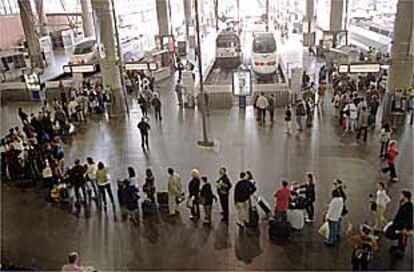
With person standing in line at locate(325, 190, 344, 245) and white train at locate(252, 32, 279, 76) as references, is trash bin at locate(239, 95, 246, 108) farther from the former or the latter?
person standing in line at locate(325, 190, 344, 245)

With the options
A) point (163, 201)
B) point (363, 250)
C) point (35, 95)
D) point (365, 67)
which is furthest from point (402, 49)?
point (35, 95)

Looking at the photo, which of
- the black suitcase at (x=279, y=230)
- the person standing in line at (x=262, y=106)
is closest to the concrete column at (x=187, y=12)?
the person standing in line at (x=262, y=106)

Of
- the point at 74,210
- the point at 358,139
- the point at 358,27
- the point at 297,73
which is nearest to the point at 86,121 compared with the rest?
the point at 74,210

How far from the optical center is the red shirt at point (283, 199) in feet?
30.1

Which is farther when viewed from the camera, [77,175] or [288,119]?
[288,119]

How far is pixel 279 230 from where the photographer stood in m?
9.34

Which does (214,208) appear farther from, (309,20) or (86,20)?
(86,20)

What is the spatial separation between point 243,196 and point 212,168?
3.83 metres

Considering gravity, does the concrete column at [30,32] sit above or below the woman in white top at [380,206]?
above

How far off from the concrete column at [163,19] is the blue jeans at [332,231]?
2603cm

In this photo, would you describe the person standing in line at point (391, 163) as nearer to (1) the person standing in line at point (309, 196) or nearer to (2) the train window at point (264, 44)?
(1) the person standing in line at point (309, 196)

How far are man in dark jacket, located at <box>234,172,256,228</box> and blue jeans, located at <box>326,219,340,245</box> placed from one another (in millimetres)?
1831

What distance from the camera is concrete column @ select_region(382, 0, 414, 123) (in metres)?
15.5

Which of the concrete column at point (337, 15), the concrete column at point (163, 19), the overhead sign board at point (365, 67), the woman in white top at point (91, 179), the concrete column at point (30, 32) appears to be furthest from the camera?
the concrete column at point (163, 19)
